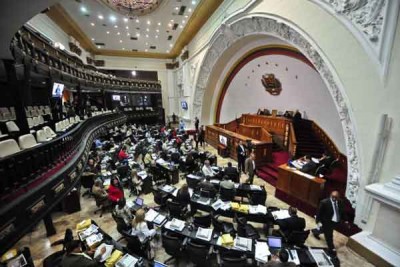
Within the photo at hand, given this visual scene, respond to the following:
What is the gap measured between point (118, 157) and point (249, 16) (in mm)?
9555

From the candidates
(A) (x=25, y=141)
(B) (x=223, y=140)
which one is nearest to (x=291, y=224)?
(A) (x=25, y=141)

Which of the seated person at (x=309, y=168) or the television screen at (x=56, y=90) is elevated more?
the television screen at (x=56, y=90)

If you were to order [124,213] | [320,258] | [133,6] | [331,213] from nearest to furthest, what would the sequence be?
[320,258] < [331,213] < [124,213] < [133,6]

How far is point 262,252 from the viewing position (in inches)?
141

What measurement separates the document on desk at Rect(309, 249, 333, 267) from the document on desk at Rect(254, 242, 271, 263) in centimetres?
81

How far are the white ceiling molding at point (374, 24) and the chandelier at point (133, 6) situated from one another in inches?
423

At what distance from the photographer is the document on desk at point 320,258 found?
10.9 feet

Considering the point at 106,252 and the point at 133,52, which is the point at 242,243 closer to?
the point at 106,252

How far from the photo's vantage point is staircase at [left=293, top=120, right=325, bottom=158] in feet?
30.9

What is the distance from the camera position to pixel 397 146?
4082mm

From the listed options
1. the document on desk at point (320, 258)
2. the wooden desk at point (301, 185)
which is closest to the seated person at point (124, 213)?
the document on desk at point (320, 258)

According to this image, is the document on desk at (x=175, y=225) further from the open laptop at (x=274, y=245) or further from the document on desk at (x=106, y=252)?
the open laptop at (x=274, y=245)

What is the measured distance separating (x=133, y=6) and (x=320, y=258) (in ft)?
47.8

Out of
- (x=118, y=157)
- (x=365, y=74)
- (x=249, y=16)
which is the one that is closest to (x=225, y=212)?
(x=365, y=74)
